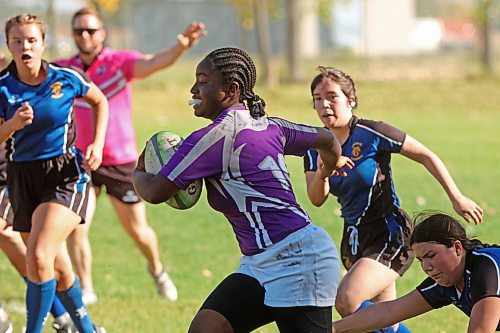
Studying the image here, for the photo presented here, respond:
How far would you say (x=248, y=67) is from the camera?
14.7 ft

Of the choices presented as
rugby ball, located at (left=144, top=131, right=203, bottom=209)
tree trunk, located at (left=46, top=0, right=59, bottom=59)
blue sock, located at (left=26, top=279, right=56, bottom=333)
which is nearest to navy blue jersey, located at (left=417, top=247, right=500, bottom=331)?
rugby ball, located at (left=144, top=131, right=203, bottom=209)

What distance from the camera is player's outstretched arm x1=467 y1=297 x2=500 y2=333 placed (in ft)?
13.7

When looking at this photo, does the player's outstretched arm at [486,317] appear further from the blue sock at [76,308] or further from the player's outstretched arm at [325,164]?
the blue sock at [76,308]

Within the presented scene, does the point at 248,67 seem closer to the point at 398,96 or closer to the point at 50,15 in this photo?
the point at 398,96

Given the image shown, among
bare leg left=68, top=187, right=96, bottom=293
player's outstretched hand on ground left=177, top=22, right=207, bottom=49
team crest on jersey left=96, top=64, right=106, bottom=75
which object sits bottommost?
bare leg left=68, top=187, right=96, bottom=293

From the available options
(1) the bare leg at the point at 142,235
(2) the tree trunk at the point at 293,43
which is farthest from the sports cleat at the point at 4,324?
(2) the tree trunk at the point at 293,43

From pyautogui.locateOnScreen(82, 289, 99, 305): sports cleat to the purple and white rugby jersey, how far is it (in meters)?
3.35

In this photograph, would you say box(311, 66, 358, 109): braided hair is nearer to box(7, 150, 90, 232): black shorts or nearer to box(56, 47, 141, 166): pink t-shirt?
box(7, 150, 90, 232): black shorts

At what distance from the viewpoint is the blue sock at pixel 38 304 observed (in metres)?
5.87

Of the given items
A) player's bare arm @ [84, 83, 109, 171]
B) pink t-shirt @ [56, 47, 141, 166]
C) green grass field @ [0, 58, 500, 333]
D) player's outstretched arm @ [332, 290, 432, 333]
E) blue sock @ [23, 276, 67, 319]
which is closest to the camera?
player's outstretched arm @ [332, 290, 432, 333]

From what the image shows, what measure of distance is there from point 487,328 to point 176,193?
1.39 meters

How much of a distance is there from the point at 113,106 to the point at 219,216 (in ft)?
10.8

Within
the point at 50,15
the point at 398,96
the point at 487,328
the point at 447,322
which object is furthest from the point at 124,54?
the point at 50,15

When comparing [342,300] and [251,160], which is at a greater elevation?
[251,160]
